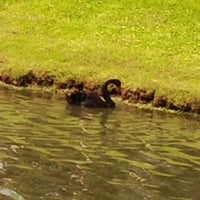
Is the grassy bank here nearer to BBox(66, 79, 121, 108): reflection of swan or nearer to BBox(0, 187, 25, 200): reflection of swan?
BBox(66, 79, 121, 108): reflection of swan

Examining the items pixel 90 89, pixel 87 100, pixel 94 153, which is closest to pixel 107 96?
pixel 87 100

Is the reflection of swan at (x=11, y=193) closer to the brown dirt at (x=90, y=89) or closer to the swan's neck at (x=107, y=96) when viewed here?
the swan's neck at (x=107, y=96)

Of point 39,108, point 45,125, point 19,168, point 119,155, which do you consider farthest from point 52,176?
point 39,108

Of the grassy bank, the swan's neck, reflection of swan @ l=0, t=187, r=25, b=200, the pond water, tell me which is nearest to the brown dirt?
the grassy bank

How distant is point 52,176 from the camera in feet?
52.0

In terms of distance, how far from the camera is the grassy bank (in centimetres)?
3127

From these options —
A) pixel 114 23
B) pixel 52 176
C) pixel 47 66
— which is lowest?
pixel 52 176

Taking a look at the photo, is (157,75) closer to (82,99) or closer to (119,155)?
(82,99)

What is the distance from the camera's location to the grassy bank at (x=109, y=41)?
3127 cm

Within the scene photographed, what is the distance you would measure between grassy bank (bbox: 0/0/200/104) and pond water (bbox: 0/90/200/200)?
4833 mm

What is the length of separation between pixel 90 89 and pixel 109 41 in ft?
24.8

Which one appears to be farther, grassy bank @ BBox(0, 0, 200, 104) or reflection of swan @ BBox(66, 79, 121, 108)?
grassy bank @ BBox(0, 0, 200, 104)

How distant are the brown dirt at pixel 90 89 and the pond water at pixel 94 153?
4.26ft

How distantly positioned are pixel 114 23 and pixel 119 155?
889 inches
